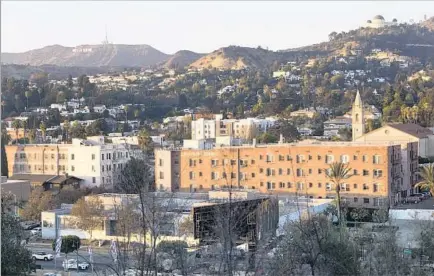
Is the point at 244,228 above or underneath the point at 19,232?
underneath

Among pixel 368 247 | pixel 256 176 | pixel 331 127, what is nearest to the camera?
pixel 368 247

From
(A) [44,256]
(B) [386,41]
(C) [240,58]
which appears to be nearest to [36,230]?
(A) [44,256]

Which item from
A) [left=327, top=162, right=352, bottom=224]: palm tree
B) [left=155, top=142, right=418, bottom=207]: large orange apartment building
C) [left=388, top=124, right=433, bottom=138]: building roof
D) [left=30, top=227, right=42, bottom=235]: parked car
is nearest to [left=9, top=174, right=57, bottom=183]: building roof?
[left=155, top=142, right=418, bottom=207]: large orange apartment building

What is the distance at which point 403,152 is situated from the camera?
26.2 metres

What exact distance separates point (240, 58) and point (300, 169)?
86.0 metres

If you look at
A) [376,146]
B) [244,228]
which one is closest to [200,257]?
[244,228]

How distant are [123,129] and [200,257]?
39.2 meters

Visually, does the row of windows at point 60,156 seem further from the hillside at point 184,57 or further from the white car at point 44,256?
the hillside at point 184,57

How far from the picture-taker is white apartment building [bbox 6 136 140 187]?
2923 centimetres

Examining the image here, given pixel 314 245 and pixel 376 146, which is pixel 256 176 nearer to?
pixel 376 146

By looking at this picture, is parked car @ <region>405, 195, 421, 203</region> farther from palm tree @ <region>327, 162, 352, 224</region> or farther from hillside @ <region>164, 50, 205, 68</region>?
hillside @ <region>164, 50, 205, 68</region>

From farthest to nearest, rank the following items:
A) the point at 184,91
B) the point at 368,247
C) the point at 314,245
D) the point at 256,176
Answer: the point at 184,91 < the point at 256,176 < the point at 368,247 < the point at 314,245

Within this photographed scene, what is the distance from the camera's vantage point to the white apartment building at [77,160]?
29.2 meters

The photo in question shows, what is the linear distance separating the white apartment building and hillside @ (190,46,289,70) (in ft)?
249
